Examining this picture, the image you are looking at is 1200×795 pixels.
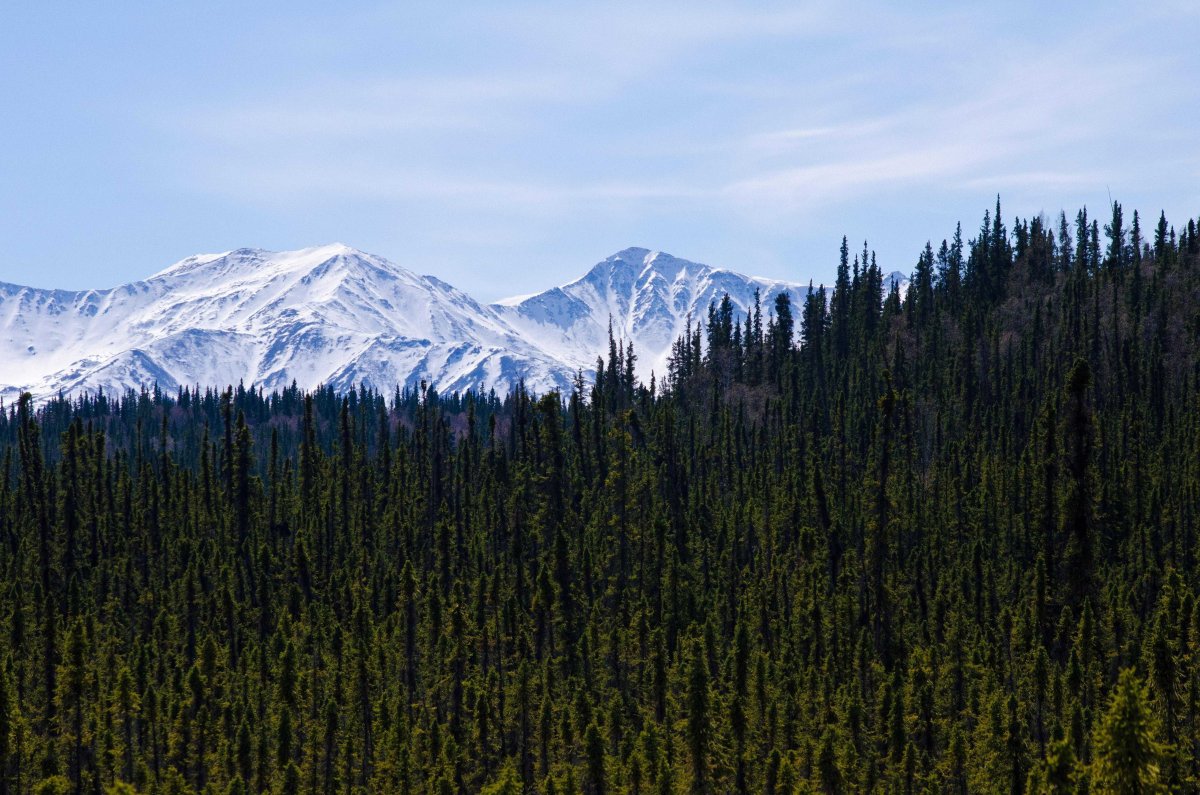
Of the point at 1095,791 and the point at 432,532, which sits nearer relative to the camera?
the point at 1095,791

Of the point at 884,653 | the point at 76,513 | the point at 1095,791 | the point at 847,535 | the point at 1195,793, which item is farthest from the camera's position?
the point at 76,513

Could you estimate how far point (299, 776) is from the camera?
7925 cm

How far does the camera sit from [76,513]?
126938 millimetres

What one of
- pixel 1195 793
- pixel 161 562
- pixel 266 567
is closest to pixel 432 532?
pixel 266 567

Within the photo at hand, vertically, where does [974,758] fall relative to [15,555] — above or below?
below

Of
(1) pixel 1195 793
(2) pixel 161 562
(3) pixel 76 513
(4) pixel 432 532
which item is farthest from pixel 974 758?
(3) pixel 76 513

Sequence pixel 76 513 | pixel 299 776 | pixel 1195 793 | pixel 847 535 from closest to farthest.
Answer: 1. pixel 1195 793
2. pixel 299 776
3. pixel 847 535
4. pixel 76 513

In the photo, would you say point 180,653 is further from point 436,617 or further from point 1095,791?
point 1095,791

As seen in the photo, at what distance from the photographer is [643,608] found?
10288cm

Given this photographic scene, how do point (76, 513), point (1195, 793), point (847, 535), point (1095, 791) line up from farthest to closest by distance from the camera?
point (76, 513), point (847, 535), point (1195, 793), point (1095, 791)

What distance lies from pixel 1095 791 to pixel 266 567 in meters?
90.2

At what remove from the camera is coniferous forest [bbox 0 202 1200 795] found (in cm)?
7775

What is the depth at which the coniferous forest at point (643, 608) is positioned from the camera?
7775 cm

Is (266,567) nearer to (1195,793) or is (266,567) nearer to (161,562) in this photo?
(161,562)
